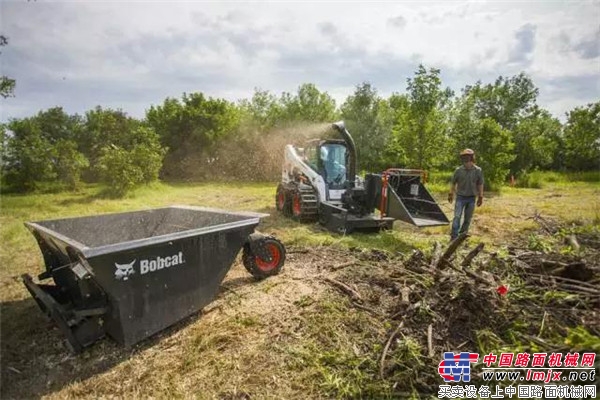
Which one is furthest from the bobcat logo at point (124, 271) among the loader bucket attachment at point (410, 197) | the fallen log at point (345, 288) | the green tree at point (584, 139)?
the green tree at point (584, 139)

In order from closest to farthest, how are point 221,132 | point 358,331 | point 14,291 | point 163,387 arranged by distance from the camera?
point 163,387 → point 358,331 → point 14,291 → point 221,132

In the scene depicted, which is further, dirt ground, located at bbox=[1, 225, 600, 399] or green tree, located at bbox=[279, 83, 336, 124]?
green tree, located at bbox=[279, 83, 336, 124]

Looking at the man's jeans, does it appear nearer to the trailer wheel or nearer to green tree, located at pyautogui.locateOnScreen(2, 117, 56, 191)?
the trailer wheel

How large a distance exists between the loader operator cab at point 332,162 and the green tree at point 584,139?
2383 centimetres

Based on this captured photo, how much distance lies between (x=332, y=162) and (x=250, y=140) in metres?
14.2

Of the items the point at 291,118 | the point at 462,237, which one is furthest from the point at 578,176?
the point at 462,237

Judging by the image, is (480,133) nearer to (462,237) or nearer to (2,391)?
(462,237)

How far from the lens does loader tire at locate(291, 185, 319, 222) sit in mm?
8055

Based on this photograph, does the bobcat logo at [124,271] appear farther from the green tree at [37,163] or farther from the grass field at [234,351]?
the green tree at [37,163]

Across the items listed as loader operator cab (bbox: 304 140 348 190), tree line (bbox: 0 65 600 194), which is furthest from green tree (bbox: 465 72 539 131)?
loader operator cab (bbox: 304 140 348 190)

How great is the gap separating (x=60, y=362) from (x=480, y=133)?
56.5 ft

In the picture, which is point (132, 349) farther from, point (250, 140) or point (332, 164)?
point (250, 140)

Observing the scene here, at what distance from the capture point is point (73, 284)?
364 centimetres

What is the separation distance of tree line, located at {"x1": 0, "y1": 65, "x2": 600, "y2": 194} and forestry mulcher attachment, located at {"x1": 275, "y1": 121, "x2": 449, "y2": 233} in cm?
672
